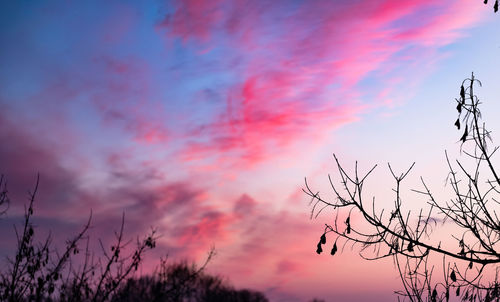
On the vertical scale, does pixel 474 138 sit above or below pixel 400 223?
above

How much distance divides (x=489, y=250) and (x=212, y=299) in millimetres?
71329

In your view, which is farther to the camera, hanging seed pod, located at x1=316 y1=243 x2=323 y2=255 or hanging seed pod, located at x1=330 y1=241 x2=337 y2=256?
hanging seed pod, located at x1=316 y1=243 x2=323 y2=255

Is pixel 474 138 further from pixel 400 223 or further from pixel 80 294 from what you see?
pixel 80 294

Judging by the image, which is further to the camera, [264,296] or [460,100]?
[264,296]

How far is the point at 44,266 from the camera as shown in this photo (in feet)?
35.4

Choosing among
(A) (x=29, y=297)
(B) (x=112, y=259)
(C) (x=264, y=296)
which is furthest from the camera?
(C) (x=264, y=296)

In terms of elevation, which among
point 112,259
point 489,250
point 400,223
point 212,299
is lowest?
point 489,250

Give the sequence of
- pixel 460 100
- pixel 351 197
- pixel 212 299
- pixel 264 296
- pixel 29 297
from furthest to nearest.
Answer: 1. pixel 264 296
2. pixel 212 299
3. pixel 29 297
4. pixel 351 197
5. pixel 460 100

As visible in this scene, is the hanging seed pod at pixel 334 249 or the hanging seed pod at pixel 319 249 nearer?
the hanging seed pod at pixel 334 249

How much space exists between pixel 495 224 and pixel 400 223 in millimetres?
1077

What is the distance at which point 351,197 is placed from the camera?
660 centimetres

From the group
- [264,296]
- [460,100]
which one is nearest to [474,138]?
[460,100]

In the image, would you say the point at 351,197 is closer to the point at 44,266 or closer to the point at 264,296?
the point at 44,266

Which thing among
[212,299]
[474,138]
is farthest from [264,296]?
[474,138]
